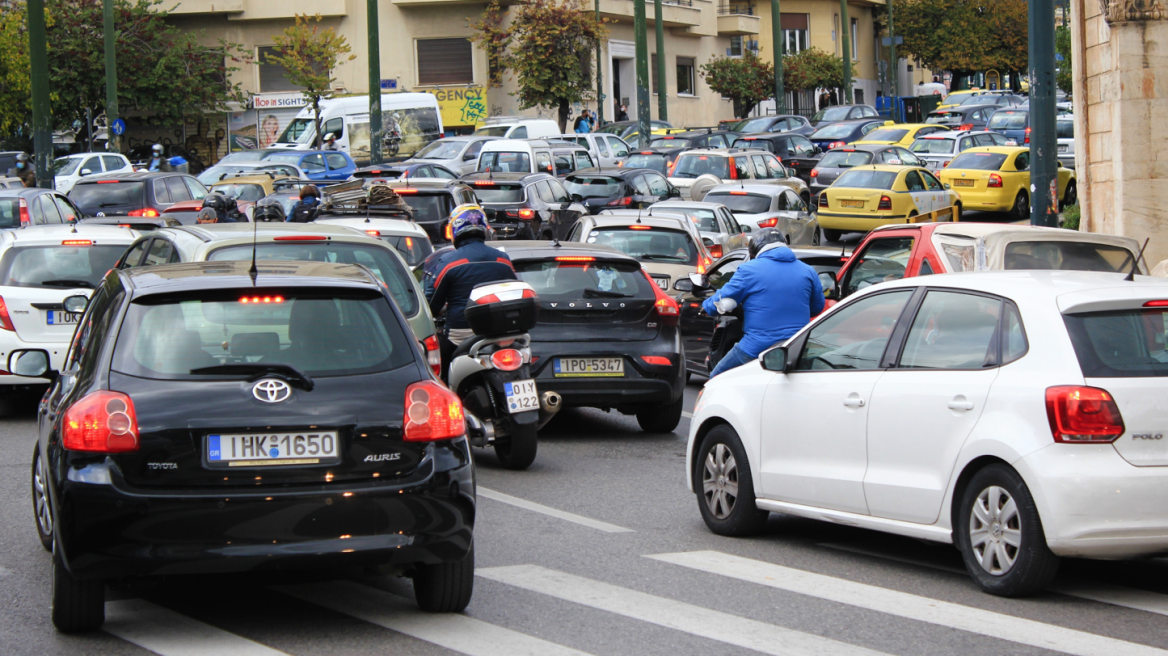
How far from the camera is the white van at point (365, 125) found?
40.7 meters

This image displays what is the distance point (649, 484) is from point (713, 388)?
1470 millimetres

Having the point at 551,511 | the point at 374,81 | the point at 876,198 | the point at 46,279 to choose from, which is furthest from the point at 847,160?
the point at 551,511

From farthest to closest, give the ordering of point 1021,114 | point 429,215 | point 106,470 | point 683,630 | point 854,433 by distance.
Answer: point 1021,114 → point 429,215 → point 854,433 → point 683,630 → point 106,470

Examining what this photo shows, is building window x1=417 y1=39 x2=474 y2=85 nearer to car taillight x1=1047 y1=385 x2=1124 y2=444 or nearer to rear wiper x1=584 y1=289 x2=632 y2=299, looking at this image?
rear wiper x1=584 y1=289 x2=632 y2=299

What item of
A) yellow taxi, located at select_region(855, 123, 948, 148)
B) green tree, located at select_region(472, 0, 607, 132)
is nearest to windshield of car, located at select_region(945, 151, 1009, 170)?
yellow taxi, located at select_region(855, 123, 948, 148)

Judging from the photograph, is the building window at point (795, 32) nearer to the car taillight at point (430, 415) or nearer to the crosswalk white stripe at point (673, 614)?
the crosswalk white stripe at point (673, 614)

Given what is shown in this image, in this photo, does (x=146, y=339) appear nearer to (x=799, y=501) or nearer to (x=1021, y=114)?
(x=799, y=501)

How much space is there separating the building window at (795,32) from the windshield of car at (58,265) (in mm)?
66825

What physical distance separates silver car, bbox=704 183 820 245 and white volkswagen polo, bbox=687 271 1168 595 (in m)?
16.9

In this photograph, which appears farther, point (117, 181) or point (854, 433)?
point (117, 181)

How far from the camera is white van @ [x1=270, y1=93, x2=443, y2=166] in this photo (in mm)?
40719

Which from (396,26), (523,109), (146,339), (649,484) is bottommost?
(649,484)

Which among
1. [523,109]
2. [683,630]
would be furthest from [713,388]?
[523,109]

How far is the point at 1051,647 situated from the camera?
5.44m
